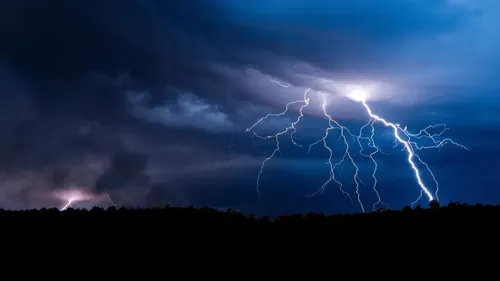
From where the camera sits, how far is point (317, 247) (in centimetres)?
947

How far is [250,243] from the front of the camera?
962 cm

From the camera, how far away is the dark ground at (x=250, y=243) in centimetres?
859

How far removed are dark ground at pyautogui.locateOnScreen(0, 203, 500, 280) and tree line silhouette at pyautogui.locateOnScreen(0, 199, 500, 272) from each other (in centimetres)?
2

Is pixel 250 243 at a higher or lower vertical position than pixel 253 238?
lower

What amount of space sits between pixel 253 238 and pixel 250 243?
0.74 ft

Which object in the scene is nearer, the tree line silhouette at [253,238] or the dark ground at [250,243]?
the dark ground at [250,243]

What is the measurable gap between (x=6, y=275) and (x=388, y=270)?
21.5ft

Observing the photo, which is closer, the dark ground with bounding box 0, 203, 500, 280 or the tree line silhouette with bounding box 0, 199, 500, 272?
the dark ground with bounding box 0, 203, 500, 280

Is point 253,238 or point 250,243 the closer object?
point 250,243

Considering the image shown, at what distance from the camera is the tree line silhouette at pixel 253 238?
8.89 metres

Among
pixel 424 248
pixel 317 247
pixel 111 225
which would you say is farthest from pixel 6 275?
pixel 424 248

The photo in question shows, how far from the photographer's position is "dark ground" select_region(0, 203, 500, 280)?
8586 mm

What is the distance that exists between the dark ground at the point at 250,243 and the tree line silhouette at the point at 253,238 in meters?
0.02

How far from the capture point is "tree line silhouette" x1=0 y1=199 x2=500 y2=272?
29.2 feet
